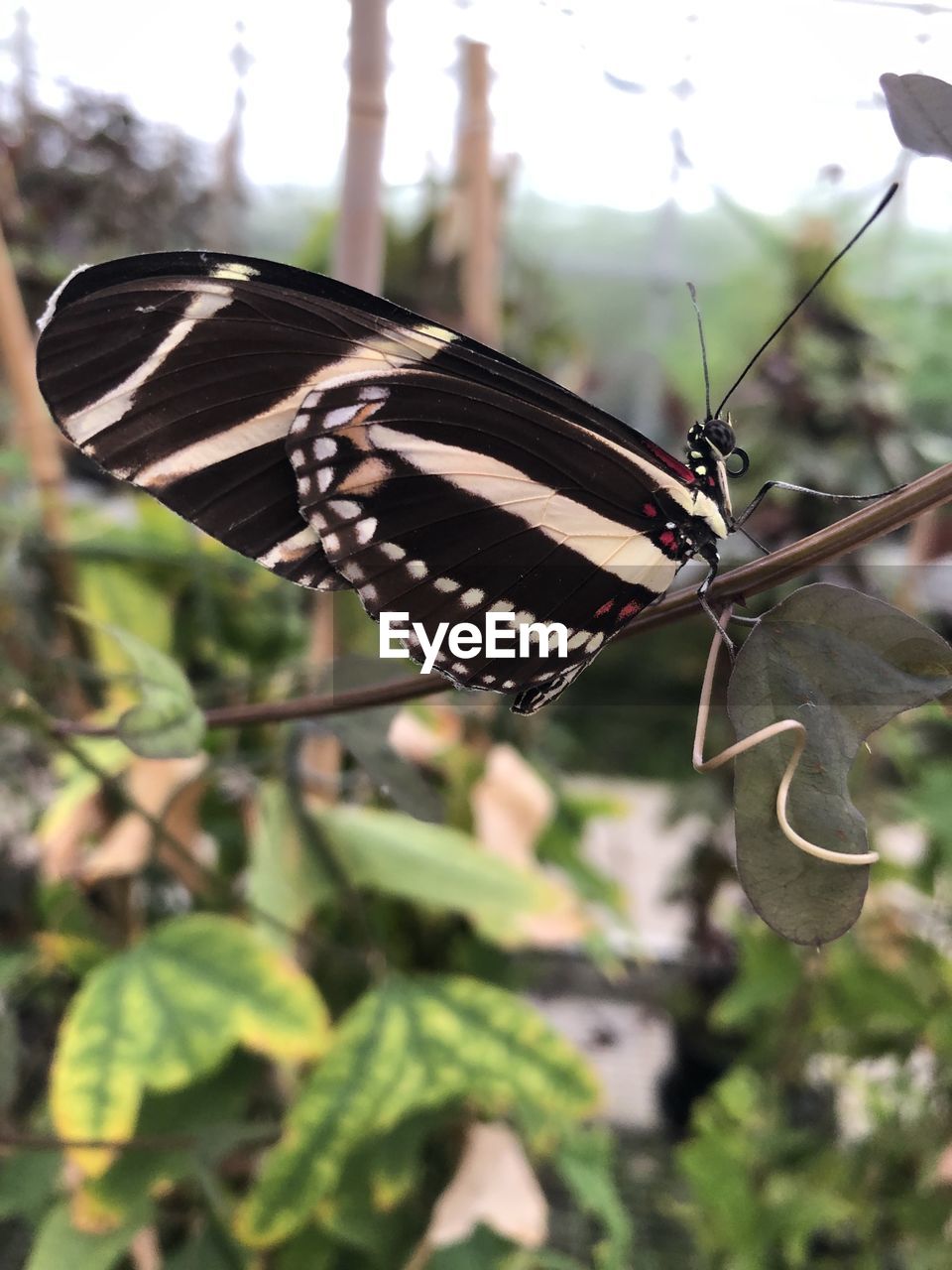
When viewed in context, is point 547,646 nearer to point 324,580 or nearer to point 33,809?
point 324,580

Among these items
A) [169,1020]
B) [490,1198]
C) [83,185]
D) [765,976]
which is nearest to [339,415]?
[169,1020]

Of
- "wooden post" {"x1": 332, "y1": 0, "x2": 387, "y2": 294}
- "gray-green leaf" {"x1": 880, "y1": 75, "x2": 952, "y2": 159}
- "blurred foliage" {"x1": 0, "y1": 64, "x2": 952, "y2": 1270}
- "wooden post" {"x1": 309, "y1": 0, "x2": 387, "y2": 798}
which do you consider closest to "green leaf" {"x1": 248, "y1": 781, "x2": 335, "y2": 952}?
"blurred foliage" {"x1": 0, "y1": 64, "x2": 952, "y2": 1270}

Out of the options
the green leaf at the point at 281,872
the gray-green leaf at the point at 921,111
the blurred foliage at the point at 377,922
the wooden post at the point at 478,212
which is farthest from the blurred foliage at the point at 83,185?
the gray-green leaf at the point at 921,111

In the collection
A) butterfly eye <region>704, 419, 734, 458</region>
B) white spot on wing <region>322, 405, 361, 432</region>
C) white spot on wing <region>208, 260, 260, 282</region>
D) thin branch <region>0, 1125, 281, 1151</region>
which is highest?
white spot on wing <region>208, 260, 260, 282</region>

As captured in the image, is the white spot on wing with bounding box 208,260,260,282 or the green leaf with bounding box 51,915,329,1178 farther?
the green leaf with bounding box 51,915,329,1178

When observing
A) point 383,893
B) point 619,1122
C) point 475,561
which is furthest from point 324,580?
point 619,1122

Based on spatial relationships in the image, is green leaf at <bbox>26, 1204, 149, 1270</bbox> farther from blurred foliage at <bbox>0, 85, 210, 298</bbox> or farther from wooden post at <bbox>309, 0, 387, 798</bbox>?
blurred foliage at <bbox>0, 85, 210, 298</bbox>
